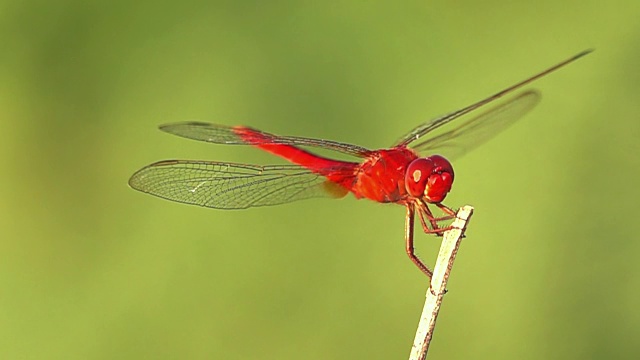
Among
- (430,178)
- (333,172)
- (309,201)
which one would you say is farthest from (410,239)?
(309,201)

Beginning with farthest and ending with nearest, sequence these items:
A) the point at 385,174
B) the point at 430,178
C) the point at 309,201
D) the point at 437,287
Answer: the point at 309,201 → the point at 385,174 → the point at 430,178 → the point at 437,287

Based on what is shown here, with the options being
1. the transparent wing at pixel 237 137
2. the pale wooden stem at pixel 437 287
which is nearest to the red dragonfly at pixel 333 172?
the transparent wing at pixel 237 137

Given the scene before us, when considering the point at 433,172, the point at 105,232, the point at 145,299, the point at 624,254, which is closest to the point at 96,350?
the point at 145,299

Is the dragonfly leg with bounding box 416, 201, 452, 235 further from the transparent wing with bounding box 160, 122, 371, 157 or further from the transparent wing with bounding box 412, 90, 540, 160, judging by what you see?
the transparent wing with bounding box 412, 90, 540, 160

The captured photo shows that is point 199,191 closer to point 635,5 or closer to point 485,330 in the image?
point 485,330

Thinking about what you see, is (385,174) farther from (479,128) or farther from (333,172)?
(479,128)

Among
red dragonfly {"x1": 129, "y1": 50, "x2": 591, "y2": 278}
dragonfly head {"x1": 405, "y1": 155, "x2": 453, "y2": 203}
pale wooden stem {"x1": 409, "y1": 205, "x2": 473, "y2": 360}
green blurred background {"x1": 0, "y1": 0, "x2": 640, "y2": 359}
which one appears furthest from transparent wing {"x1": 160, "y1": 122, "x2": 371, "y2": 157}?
green blurred background {"x1": 0, "y1": 0, "x2": 640, "y2": 359}

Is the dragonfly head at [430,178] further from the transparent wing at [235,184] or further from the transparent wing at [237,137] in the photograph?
the transparent wing at [235,184]
